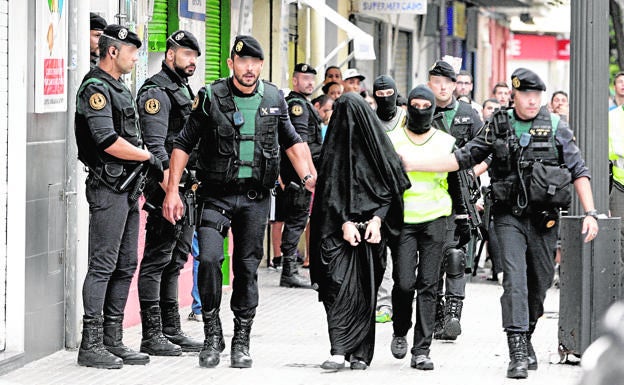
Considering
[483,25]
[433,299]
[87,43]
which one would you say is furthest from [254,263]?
[483,25]

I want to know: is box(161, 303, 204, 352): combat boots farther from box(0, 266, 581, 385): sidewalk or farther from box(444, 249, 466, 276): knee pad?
box(444, 249, 466, 276): knee pad

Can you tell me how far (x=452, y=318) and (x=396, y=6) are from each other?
1004 cm

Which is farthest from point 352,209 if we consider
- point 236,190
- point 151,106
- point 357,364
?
point 151,106

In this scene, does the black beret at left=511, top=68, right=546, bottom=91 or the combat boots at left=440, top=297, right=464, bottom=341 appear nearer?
the black beret at left=511, top=68, right=546, bottom=91

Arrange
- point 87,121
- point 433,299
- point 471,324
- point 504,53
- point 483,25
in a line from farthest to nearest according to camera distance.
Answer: point 504,53 < point 483,25 < point 471,324 < point 433,299 < point 87,121

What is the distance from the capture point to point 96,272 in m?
8.68

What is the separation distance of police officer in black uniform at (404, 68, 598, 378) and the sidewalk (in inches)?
18.6

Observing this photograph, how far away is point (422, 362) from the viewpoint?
916 cm

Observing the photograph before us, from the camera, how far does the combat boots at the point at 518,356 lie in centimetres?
887

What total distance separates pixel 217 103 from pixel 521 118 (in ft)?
6.18

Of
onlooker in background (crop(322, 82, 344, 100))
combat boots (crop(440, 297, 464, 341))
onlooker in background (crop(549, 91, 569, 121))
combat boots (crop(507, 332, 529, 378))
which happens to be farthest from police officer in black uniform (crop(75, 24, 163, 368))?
onlooker in background (crop(549, 91, 569, 121))

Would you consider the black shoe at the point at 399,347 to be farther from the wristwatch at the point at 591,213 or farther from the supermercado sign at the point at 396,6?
the supermercado sign at the point at 396,6

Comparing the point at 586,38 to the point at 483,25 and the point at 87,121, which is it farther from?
the point at 483,25

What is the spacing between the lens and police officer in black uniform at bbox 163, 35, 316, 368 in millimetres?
8836
